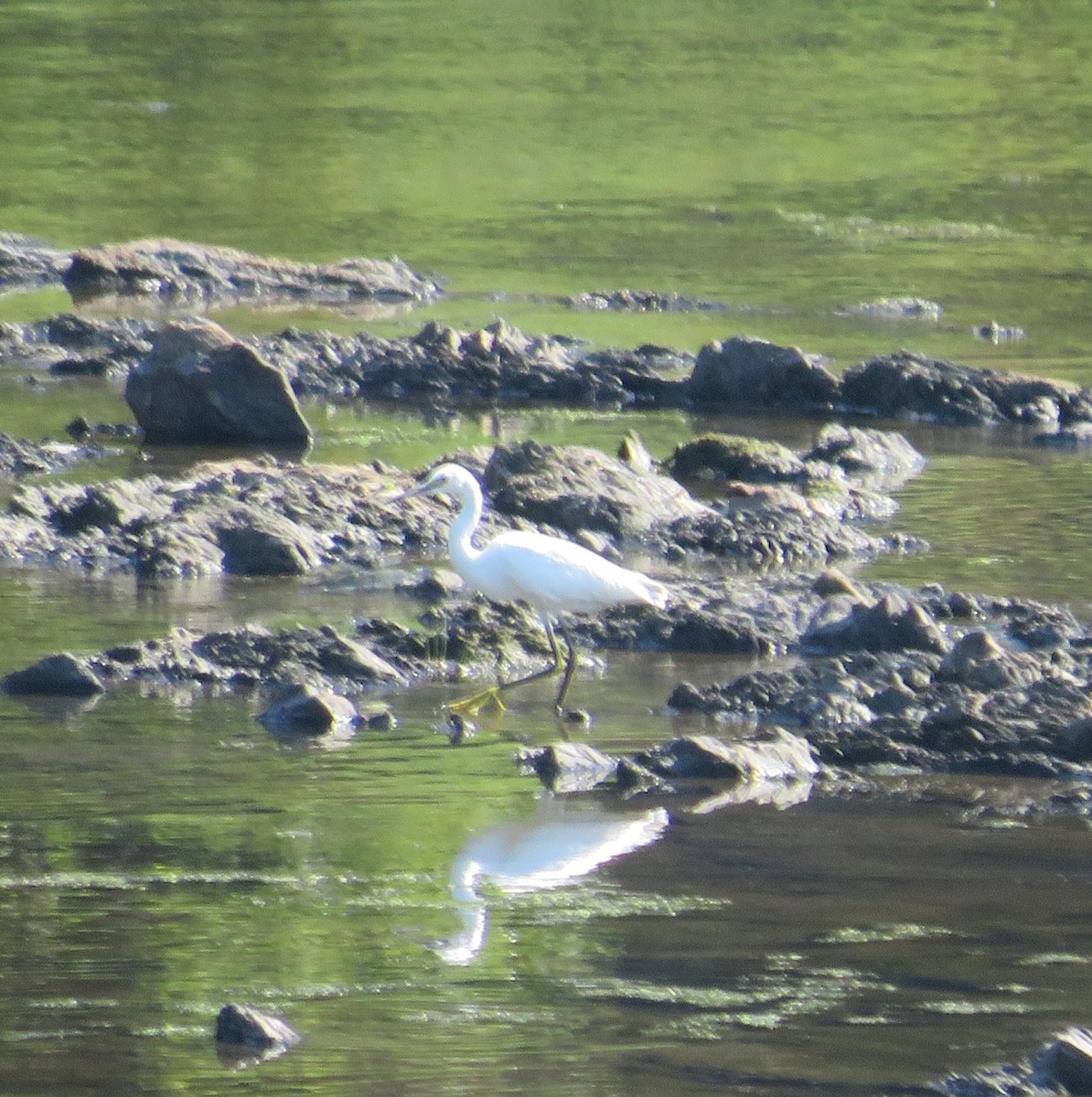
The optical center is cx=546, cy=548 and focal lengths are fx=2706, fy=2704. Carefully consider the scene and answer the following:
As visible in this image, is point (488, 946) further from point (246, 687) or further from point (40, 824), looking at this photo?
point (246, 687)

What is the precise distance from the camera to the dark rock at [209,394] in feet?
52.0

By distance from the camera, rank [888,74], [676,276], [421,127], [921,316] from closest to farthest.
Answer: [921,316], [676,276], [421,127], [888,74]

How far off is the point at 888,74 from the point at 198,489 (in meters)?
27.1

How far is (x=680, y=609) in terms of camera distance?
11336 mm

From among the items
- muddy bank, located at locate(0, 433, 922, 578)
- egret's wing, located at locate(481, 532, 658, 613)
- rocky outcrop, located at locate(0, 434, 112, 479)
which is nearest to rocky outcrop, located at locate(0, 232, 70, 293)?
rocky outcrop, located at locate(0, 434, 112, 479)

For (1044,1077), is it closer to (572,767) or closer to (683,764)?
(683,764)

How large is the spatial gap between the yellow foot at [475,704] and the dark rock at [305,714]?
43 cm

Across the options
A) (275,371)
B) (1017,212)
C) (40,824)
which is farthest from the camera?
(1017,212)

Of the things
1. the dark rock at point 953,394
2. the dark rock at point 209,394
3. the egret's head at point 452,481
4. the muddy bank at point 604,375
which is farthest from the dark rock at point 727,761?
the dark rock at point 953,394

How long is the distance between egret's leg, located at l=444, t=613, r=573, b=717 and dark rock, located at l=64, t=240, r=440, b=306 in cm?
1132

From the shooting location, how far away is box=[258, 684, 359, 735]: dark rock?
9695 mm

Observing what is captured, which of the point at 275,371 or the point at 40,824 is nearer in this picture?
the point at 40,824

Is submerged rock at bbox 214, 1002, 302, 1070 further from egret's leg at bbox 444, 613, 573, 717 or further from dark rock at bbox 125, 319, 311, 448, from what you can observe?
dark rock at bbox 125, 319, 311, 448

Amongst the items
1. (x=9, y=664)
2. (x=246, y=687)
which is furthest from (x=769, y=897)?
(x=9, y=664)
